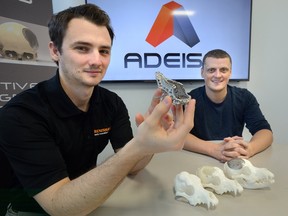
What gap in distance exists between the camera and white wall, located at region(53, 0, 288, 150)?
203 cm

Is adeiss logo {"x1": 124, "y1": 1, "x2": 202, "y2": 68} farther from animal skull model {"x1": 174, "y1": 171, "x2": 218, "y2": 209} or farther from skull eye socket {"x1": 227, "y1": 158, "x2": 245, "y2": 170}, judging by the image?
animal skull model {"x1": 174, "y1": 171, "x2": 218, "y2": 209}

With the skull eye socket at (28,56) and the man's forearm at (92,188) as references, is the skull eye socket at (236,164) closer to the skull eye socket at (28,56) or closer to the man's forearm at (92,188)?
the man's forearm at (92,188)

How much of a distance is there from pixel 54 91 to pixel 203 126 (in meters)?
0.99

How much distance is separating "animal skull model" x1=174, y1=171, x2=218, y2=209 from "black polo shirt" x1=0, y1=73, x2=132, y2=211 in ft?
1.07

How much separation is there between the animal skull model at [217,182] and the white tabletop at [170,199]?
2 centimetres

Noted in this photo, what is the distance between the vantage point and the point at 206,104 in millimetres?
1503

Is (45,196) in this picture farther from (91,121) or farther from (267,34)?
(267,34)

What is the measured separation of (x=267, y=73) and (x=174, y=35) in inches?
38.7

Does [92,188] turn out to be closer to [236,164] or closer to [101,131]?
[101,131]

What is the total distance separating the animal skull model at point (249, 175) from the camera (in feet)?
2.25

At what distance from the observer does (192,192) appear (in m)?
0.62


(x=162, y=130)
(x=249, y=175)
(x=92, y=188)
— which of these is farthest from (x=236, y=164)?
(x=92, y=188)

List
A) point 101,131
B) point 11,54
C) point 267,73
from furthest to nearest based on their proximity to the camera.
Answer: point 267,73 → point 11,54 → point 101,131

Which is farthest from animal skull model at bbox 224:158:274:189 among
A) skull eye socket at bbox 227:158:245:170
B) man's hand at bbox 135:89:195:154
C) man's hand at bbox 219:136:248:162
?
man's hand at bbox 135:89:195:154
